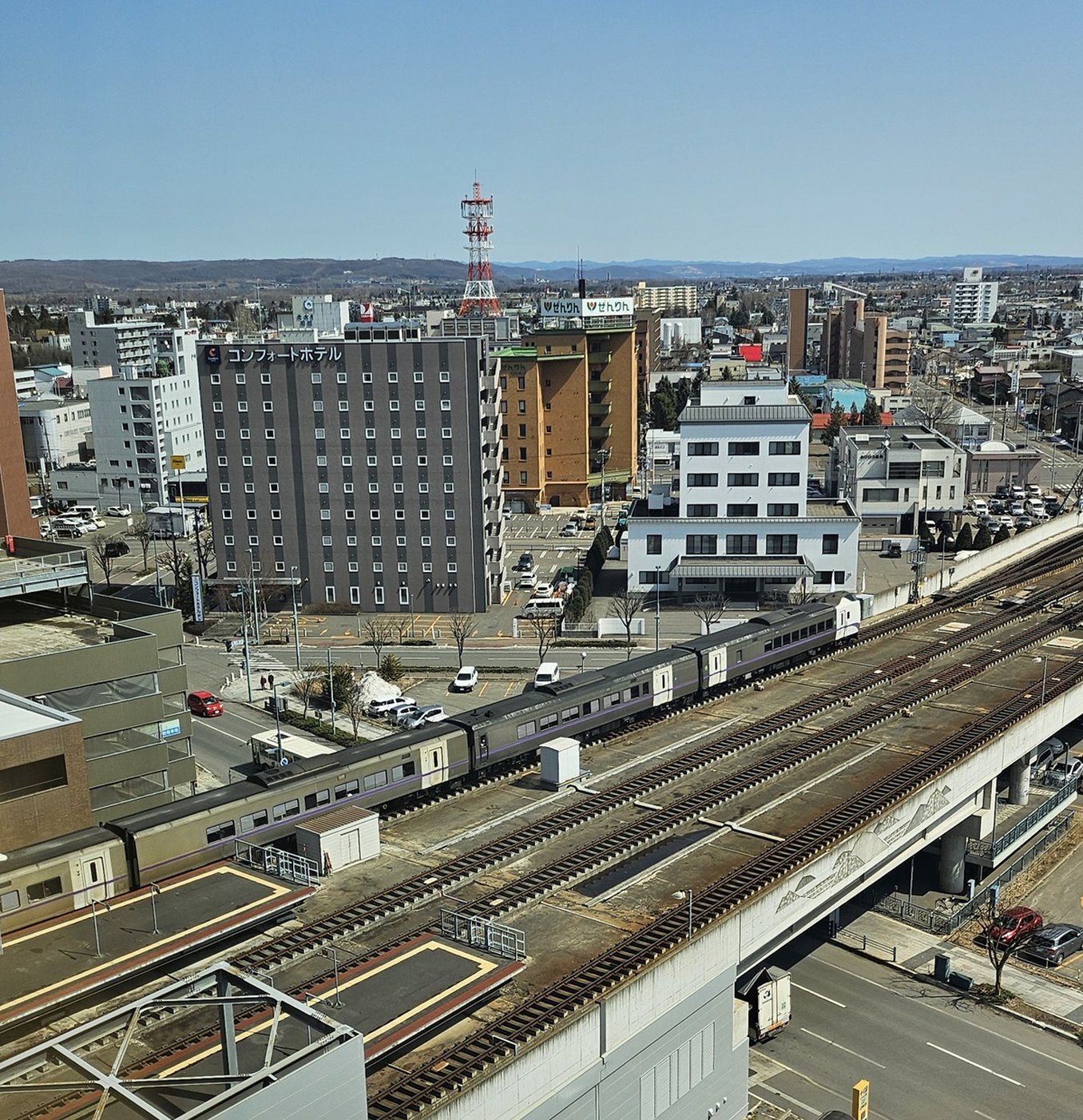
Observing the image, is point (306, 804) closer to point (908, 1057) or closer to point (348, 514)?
point (908, 1057)

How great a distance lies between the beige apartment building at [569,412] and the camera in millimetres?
62781

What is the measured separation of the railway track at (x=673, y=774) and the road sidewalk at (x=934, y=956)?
391 cm

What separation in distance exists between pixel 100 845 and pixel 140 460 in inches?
2150

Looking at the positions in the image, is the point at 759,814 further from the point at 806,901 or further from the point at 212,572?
the point at 212,572

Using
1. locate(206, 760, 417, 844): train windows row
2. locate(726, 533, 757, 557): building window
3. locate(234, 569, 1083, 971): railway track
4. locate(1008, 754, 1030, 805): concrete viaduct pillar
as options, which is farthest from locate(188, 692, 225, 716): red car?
locate(1008, 754, 1030, 805): concrete viaduct pillar

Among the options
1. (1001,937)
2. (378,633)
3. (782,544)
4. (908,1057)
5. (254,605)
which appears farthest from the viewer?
(782,544)

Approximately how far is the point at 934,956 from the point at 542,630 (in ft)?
69.4

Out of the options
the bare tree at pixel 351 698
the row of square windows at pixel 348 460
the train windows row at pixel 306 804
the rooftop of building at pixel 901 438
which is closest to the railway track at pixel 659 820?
the train windows row at pixel 306 804

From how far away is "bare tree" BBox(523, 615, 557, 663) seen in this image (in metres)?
39.1

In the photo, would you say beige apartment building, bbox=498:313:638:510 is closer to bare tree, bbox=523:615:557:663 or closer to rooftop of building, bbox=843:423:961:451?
rooftop of building, bbox=843:423:961:451

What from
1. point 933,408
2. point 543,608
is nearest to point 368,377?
point 543,608

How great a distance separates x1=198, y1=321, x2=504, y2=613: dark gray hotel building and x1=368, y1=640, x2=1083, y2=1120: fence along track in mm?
24073

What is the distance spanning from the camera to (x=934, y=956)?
74.8ft

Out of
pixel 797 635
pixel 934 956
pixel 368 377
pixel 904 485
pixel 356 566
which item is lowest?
pixel 934 956
